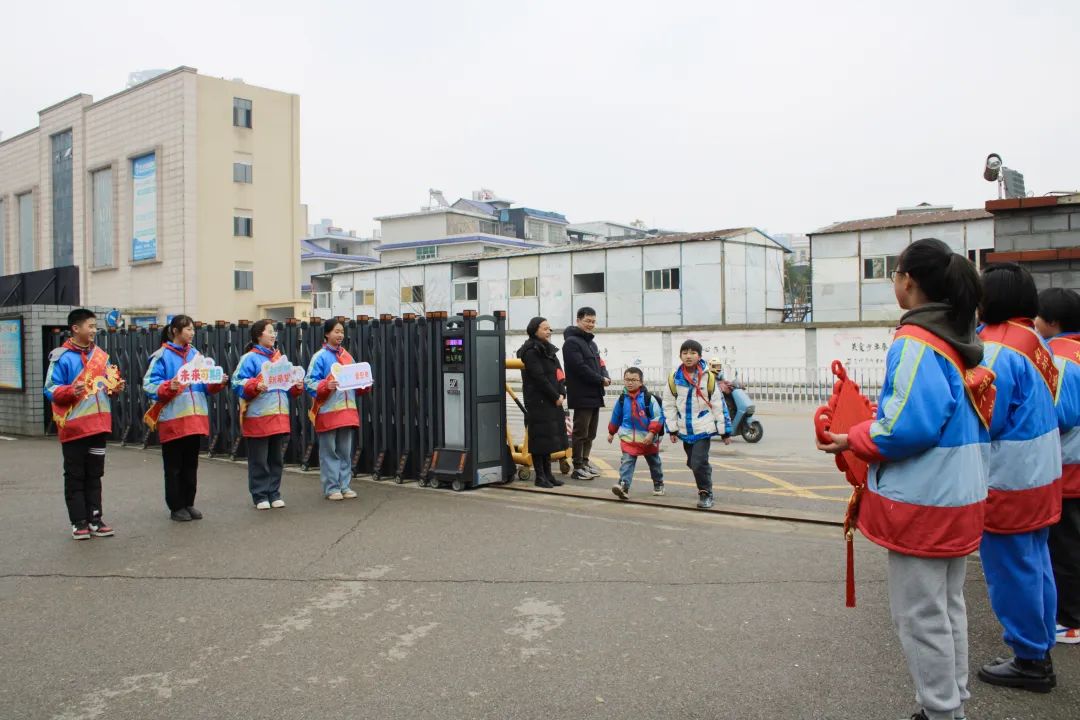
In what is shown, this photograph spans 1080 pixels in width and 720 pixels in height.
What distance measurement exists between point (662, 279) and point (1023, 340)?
39.4 meters

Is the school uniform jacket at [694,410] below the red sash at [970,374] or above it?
below

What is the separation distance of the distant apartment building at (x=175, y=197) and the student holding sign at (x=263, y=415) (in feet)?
109

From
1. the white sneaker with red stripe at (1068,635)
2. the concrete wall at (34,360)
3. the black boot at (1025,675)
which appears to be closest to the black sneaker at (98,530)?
the black boot at (1025,675)

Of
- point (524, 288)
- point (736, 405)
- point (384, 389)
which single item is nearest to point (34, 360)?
point (384, 389)

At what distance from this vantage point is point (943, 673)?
3467 mm

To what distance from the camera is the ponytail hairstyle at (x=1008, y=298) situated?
455cm

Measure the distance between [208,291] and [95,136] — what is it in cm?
1040

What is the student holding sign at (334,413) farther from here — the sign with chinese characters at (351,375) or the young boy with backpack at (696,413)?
the young boy with backpack at (696,413)

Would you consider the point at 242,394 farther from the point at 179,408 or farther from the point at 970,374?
the point at 970,374

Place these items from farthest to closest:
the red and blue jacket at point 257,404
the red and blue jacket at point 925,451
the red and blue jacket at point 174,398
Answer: the red and blue jacket at point 257,404
the red and blue jacket at point 174,398
the red and blue jacket at point 925,451

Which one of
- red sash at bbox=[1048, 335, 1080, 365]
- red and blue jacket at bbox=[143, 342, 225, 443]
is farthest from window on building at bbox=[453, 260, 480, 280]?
red sash at bbox=[1048, 335, 1080, 365]

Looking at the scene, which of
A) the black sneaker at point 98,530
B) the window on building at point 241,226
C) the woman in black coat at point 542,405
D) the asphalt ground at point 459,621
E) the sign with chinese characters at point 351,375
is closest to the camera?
the asphalt ground at point 459,621

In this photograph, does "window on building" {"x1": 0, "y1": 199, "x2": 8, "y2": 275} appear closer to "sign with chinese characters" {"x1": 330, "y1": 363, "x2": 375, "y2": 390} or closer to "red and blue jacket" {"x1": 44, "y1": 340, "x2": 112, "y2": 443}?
"sign with chinese characters" {"x1": 330, "y1": 363, "x2": 375, "y2": 390}

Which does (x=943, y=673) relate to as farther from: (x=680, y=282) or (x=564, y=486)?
(x=680, y=282)
